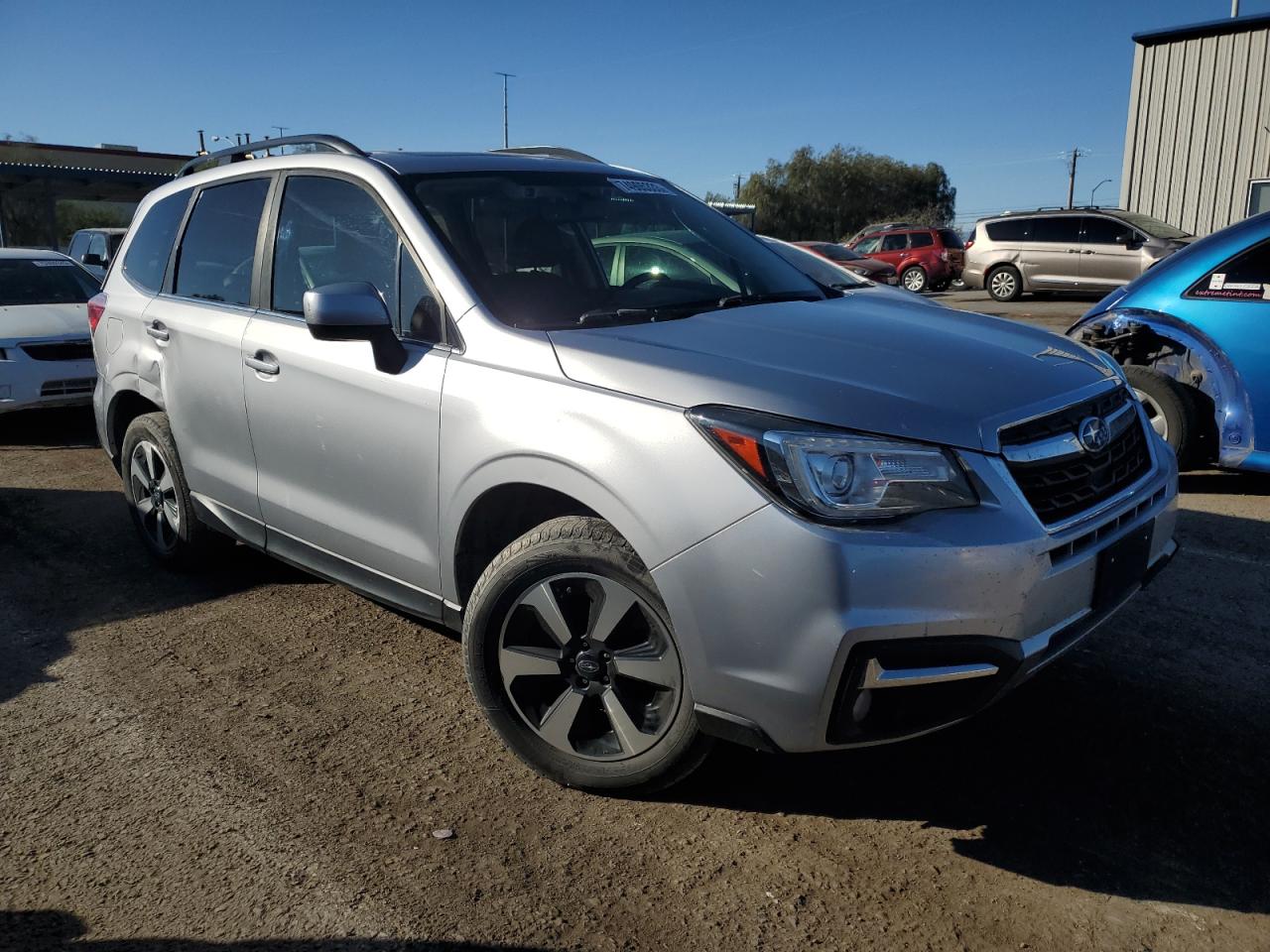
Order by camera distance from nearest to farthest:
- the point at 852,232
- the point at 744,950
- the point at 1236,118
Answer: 1. the point at 744,950
2. the point at 1236,118
3. the point at 852,232

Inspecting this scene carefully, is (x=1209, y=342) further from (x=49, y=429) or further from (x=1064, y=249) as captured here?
(x=1064, y=249)

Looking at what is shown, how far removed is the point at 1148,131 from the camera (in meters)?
21.1

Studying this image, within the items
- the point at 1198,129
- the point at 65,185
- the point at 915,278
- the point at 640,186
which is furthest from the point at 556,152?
the point at 65,185

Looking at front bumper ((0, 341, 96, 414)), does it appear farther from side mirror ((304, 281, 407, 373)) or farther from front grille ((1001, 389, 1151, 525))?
front grille ((1001, 389, 1151, 525))

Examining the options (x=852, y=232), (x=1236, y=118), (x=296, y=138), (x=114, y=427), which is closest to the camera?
(x=296, y=138)

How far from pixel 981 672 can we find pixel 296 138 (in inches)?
125

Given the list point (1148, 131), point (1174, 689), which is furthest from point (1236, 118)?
point (1174, 689)

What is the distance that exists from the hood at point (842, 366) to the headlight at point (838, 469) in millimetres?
43

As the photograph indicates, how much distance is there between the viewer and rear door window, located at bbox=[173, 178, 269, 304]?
406cm

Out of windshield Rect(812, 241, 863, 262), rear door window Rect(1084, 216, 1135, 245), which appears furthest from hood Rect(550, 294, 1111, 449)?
windshield Rect(812, 241, 863, 262)

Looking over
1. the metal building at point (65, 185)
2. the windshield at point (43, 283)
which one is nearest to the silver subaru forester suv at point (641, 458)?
the windshield at point (43, 283)

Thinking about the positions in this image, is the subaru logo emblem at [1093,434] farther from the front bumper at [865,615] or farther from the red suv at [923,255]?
the red suv at [923,255]

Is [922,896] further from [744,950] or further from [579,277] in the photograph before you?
[579,277]

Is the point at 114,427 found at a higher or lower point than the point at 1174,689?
higher
